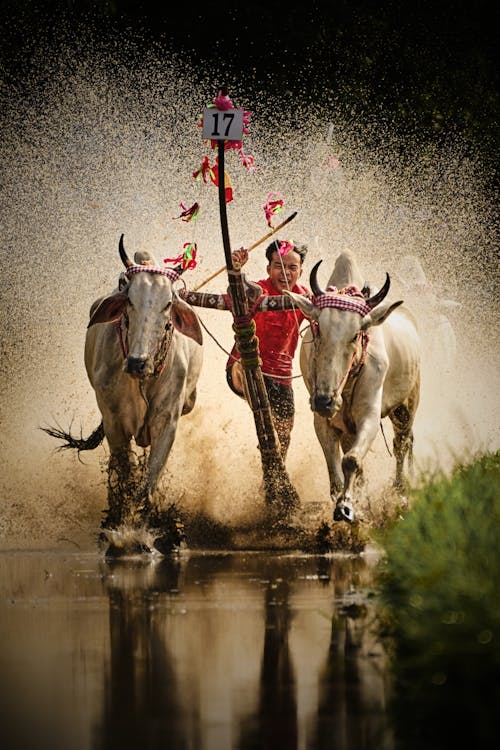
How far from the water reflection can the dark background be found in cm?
1274

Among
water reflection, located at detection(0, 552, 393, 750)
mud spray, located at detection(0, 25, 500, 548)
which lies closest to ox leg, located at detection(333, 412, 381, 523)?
water reflection, located at detection(0, 552, 393, 750)

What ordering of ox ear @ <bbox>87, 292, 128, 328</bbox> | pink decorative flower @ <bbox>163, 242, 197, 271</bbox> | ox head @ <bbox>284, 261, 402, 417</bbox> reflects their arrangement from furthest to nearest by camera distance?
pink decorative flower @ <bbox>163, 242, 197, 271</bbox>, ox ear @ <bbox>87, 292, 128, 328</bbox>, ox head @ <bbox>284, 261, 402, 417</bbox>

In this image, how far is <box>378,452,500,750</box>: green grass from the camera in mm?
4910

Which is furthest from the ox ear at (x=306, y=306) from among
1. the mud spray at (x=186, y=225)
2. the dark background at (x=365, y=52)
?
the dark background at (x=365, y=52)

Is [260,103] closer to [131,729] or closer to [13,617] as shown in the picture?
[13,617]

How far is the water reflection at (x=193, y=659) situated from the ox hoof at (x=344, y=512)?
67cm

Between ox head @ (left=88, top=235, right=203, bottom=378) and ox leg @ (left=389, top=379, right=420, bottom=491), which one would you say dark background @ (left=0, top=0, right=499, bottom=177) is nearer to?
ox leg @ (left=389, top=379, right=420, bottom=491)

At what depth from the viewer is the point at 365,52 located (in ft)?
70.9

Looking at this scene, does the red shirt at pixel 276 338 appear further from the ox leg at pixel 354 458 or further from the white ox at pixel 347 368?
the ox leg at pixel 354 458

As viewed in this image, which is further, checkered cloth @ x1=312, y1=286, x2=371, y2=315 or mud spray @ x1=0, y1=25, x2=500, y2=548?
mud spray @ x1=0, y1=25, x2=500, y2=548

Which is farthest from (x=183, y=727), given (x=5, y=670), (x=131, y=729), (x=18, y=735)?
(x=5, y=670)

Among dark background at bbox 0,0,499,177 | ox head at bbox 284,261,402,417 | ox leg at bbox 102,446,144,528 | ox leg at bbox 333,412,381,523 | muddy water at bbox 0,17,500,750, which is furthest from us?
dark background at bbox 0,0,499,177

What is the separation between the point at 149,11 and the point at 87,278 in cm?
578

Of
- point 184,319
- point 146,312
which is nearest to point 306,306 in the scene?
point 184,319
